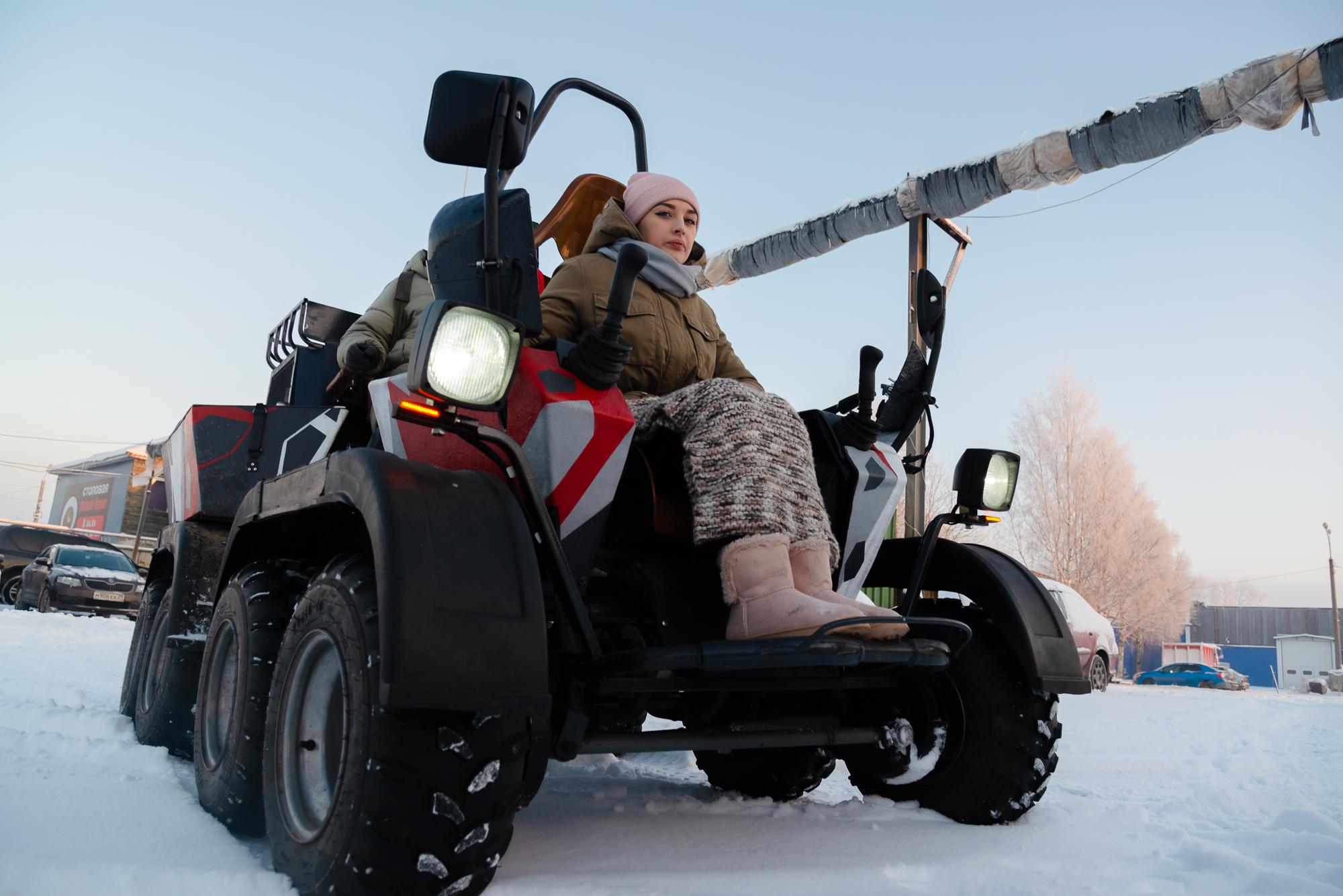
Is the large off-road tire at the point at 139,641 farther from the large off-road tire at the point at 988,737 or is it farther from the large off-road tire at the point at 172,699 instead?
the large off-road tire at the point at 988,737

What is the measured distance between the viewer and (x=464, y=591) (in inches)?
65.7

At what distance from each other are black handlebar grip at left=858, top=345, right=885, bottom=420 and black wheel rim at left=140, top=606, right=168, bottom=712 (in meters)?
2.79

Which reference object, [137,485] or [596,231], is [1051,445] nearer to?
[596,231]

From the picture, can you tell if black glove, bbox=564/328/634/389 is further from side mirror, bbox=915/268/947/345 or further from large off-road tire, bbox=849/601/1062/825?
large off-road tire, bbox=849/601/1062/825

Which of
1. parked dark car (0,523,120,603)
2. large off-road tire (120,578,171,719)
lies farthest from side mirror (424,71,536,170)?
parked dark car (0,523,120,603)

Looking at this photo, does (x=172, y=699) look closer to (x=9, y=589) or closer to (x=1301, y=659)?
(x=9, y=589)

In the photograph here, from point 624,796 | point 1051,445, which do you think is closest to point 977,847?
point 624,796

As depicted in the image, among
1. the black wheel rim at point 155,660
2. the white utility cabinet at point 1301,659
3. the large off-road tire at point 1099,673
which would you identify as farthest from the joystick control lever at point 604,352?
the white utility cabinet at point 1301,659

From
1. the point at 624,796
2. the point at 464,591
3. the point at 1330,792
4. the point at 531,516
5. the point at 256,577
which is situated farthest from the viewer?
the point at 1330,792

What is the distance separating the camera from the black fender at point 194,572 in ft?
11.8

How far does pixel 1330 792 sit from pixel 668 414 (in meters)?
3.62

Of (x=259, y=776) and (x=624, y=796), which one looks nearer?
(x=259, y=776)

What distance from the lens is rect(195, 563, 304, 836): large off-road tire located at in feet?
7.55

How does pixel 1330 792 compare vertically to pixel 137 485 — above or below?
below
